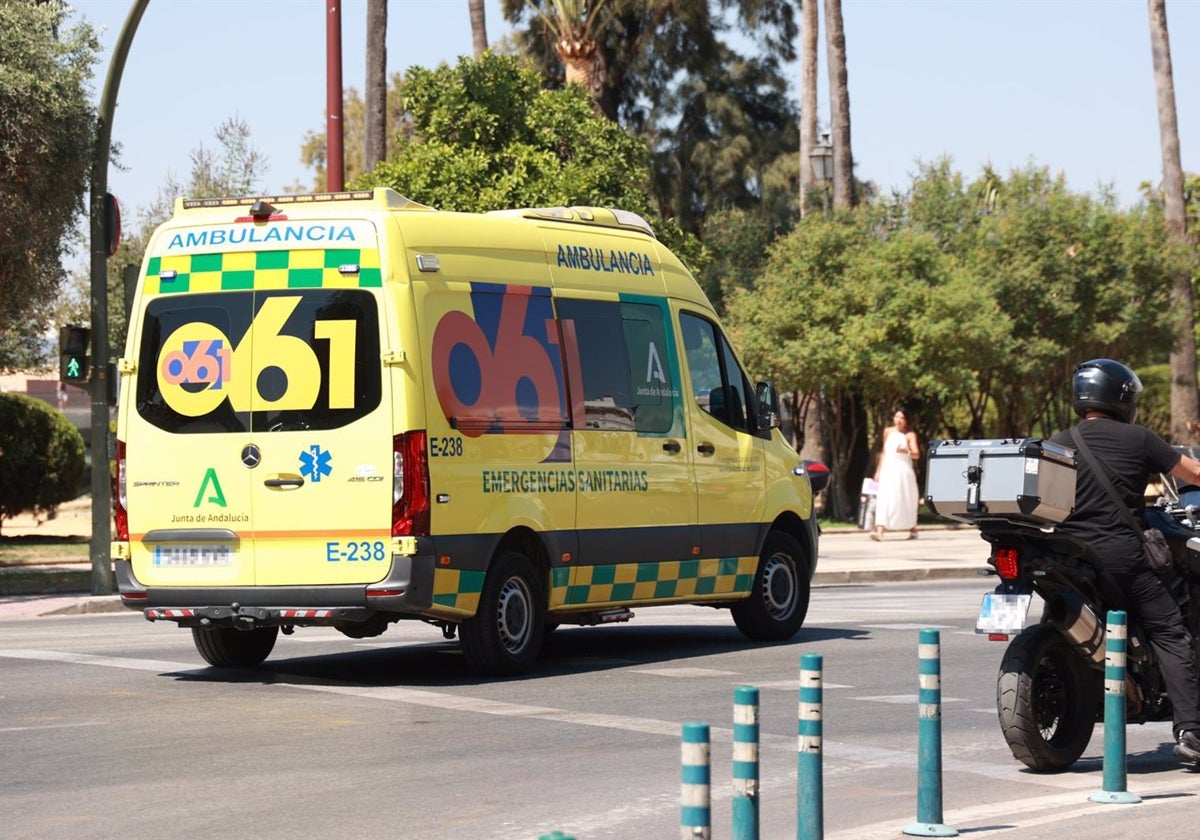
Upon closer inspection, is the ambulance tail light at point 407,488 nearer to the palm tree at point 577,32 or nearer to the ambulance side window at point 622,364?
the ambulance side window at point 622,364

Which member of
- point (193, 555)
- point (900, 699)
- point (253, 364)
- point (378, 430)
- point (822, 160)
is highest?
point (822, 160)

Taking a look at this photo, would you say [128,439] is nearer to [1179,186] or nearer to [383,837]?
[383,837]

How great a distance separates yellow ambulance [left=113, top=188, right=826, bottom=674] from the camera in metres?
11.2

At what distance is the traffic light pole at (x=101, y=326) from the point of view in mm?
19531

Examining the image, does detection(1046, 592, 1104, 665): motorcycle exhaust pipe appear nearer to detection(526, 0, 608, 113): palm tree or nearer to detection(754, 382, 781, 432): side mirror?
detection(754, 382, 781, 432): side mirror

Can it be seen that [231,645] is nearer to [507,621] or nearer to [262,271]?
[507,621]

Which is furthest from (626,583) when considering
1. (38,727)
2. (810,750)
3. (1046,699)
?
(810,750)

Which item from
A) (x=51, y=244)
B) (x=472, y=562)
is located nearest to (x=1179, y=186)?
(x=51, y=244)

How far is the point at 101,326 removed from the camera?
65.2ft

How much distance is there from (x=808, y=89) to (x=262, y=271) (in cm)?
2506

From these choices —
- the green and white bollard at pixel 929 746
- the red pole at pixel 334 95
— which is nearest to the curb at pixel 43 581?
the red pole at pixel 334 95

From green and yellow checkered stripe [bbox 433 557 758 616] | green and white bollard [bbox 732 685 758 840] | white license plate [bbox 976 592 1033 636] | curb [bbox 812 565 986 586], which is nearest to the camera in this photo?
green and white bollard [bbox 732 685 758 840]

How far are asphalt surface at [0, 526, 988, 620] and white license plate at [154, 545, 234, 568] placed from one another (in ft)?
20.7

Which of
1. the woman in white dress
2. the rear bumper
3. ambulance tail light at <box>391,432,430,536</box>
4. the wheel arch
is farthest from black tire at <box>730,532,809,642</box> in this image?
the woman in white dress
